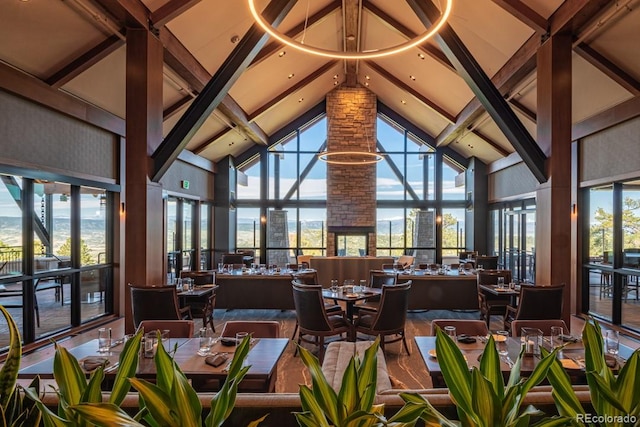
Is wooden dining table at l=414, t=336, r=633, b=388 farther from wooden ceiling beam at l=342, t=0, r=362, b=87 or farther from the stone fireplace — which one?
the stone fireplace

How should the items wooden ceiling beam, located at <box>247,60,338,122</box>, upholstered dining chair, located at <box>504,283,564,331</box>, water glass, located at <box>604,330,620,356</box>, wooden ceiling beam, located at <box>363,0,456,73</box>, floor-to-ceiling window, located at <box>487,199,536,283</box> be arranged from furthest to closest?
wooden ceiling beam, located at <box>247,60,338,122</box>, floor-to-ceiling window, located at <box>487,199,536,283</box>, wooden ceiling beam, located at <box>363,0,456,73</box>, upholstered dining chair, located at <box>504,283,564,331</box>, water glass, located at <box>604,330,620,356</box>

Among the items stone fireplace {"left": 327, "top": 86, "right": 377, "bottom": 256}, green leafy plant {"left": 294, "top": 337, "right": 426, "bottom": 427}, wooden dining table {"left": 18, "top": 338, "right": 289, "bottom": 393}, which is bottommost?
wooden dining table {"left": 18, "top": 338, "right": 289, "bottom": 393}

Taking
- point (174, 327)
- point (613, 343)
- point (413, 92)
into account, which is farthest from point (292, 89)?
point (613, 343)

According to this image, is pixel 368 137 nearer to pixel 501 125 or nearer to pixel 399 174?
pixel 399 174

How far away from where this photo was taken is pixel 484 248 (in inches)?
481

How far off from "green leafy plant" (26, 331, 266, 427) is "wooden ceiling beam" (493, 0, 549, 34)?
617 cm

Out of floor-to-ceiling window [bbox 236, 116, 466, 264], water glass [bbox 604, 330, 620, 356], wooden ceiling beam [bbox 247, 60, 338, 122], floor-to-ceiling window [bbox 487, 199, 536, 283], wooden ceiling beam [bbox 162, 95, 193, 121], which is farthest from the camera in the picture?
floor-to-ceiling window [bbox 236, 116, 466, 264]

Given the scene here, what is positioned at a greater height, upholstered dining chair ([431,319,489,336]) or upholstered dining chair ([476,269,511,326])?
upholstered dining chair ([431,319,489,336])

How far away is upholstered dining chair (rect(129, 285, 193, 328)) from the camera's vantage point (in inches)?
185

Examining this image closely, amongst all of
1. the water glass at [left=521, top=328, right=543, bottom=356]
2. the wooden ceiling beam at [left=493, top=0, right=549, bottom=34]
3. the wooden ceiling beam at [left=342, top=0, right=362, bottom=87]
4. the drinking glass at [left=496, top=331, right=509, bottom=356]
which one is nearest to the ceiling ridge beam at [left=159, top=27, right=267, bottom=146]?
the wooden ceiling beam at [left=342, top=0, right=362, bottom=87]

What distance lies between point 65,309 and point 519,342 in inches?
262

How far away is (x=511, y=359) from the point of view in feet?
8.70

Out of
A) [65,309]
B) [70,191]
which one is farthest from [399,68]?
[65,309]

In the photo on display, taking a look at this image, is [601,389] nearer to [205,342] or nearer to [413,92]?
[205,342]
